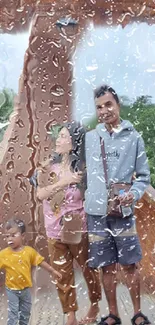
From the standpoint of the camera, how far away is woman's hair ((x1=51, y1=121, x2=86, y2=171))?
3.11 meters

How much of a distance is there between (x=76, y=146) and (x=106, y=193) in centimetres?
18

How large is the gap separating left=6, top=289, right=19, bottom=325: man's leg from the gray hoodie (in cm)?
36

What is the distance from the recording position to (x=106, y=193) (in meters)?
3.09

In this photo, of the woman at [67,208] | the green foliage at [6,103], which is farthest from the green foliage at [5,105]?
the woman at [67,208]

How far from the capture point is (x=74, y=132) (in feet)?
10.3

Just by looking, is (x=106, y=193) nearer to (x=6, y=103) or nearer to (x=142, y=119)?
(x=142, y=119)

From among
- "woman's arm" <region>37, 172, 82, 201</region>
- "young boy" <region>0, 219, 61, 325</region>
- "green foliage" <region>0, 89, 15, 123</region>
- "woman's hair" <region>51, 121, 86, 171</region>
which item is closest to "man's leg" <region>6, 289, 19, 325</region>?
"young boy" <region>0, 219, 61, 325</region>

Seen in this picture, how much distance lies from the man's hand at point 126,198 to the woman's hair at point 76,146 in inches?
6.3

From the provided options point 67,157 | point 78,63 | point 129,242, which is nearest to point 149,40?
point 78,63

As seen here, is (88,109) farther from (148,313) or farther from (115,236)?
(148,313)

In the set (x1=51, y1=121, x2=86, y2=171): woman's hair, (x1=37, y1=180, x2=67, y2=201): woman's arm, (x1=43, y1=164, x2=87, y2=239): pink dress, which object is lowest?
(x1=43, y1=164, x2=87, y2=239): pink dress

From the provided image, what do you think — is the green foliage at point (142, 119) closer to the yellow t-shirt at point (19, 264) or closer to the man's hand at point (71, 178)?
the man's hand at point (71, 178)

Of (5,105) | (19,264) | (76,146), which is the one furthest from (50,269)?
(5,105)

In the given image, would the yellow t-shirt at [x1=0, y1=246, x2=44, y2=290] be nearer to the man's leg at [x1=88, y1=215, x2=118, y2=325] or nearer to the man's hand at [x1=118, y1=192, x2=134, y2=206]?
the man's leg at [x1=88, y1=215, x2=118, y2=325]
